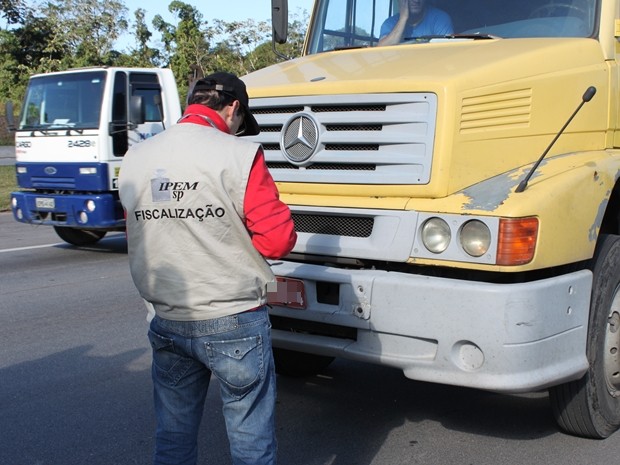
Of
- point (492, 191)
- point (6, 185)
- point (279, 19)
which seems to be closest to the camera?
point (492, 191)

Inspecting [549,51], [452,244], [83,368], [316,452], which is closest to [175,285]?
[452,244]

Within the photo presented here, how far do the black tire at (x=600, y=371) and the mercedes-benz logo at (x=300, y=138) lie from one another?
5.07 ft

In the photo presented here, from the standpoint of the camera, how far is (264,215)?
10.2 feet

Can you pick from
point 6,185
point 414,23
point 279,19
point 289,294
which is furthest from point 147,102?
point 6,185

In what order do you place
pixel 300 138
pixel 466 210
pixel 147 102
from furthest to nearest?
pixel 147 102
pixel 300 138
pixel 466 210

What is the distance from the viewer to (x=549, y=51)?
4684 mm

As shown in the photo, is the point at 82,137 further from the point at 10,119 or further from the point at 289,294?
the point at 289,294

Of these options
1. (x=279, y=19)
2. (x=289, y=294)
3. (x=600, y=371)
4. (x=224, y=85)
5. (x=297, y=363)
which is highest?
(x=279, y=19)

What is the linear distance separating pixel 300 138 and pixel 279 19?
1.84 meters

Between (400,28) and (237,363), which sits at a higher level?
(400,28)

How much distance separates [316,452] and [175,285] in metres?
1.76

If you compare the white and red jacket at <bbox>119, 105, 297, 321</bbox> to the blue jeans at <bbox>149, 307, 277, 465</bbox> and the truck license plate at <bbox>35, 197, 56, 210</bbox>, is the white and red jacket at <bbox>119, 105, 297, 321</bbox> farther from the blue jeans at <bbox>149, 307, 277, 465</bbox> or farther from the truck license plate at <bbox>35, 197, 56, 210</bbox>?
the truck license plate at <bbox>35, 197, 56, 210</bbox>

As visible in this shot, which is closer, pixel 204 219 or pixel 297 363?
pixel 204 219

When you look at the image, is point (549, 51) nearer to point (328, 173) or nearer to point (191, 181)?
point (328, 173)
